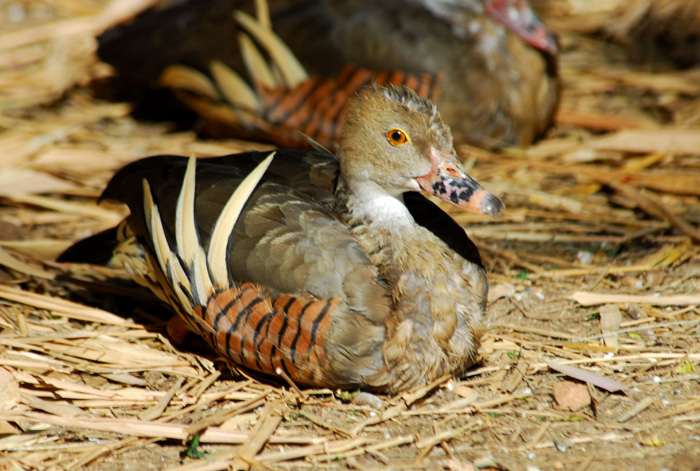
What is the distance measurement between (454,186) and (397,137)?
0.96 ft

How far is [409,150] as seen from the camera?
3.09 meters

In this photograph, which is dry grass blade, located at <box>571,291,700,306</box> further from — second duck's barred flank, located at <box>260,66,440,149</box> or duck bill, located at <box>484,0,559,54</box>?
duck bill, located at <box>484,0,559,54</box>

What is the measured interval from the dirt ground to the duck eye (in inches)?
37.8

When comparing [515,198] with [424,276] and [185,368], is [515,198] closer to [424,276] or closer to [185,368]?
[424,276]

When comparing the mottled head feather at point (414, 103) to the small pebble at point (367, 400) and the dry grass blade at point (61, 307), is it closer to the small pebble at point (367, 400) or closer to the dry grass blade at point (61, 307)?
the small pebble at point (367, 400)

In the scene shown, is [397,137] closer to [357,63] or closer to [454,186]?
[454,186]

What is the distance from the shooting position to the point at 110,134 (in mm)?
5734

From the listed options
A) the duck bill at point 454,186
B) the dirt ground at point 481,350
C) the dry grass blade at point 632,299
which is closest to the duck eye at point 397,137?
the duck bill at point 454,186

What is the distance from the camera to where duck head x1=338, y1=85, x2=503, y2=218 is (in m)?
3.06

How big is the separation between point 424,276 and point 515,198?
1812 mm

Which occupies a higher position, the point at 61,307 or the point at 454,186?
the point at 454,186

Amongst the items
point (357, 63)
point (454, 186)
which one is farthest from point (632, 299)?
point (357, 63)

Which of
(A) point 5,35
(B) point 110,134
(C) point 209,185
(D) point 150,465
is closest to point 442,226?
(C) point 209,185

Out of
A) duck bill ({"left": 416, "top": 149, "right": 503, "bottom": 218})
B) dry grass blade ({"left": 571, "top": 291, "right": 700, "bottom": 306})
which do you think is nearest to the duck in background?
dry grass blade ({"left": 571, "top": 291, "right": 700, "bottom": 306})
